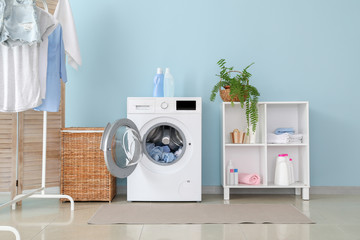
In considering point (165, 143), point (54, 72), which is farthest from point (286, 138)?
point (54, 72)

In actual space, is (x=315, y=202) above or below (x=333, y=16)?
below

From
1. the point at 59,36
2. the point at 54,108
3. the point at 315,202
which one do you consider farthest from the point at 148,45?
the point at 315,202

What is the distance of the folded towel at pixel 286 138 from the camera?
3.17 m

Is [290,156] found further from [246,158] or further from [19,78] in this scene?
[19,78]

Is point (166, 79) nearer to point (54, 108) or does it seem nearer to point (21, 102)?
point (54, 108)

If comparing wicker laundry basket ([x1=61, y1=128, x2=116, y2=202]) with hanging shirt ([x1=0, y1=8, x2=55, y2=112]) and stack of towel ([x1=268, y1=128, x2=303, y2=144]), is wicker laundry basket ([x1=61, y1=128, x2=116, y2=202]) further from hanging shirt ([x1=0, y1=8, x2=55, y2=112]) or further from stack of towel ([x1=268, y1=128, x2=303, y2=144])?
stack of towel ([x1=268, y1=128, x2=303, y2=144])

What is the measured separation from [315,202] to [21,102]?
257cm

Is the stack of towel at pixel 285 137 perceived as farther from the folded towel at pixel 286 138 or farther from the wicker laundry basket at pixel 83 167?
the wicker laundry basket at pixel 83 167

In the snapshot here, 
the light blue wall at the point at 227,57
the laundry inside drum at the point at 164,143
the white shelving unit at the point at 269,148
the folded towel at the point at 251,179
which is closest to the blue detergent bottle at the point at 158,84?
the light blue wall at the point at 227,57

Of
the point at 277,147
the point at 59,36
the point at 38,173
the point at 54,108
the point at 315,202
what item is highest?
the point at 59,36

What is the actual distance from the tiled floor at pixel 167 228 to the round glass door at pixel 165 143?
69 cm

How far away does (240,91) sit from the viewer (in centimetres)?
307

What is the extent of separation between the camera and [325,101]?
345cm

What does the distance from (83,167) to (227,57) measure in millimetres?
1796
